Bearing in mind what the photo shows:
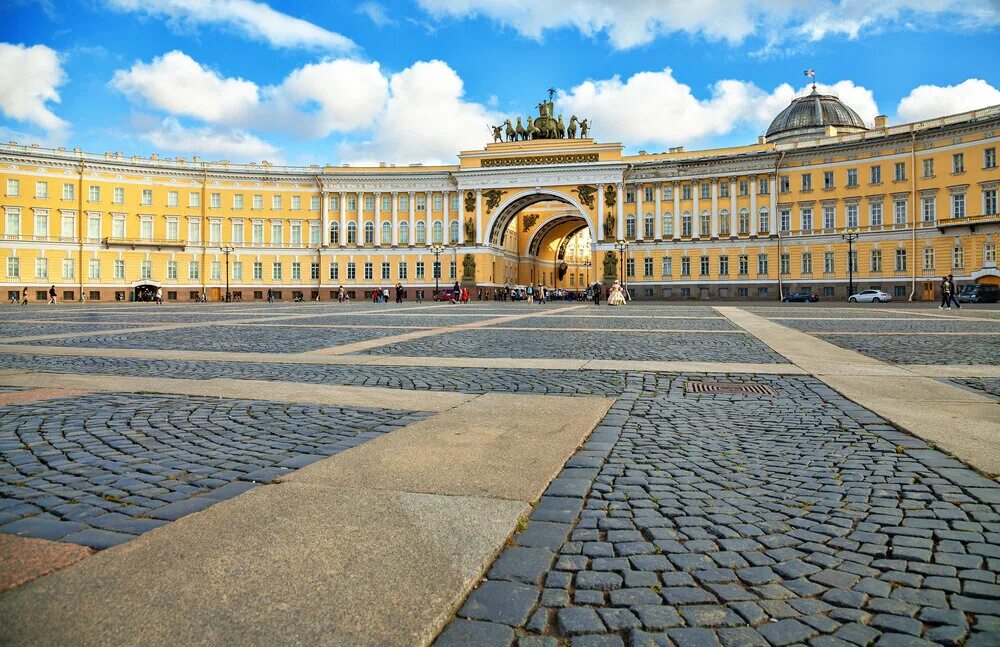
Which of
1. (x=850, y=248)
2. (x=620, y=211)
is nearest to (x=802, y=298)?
(x=850, y=248)

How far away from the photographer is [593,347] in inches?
515

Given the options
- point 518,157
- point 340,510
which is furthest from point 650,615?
point 518,157

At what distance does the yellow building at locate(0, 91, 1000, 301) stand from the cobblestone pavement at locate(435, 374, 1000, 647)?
191 ft

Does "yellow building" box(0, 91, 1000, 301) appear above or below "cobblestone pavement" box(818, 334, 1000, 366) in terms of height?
above

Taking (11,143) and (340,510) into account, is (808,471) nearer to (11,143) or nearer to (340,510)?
(340,510)

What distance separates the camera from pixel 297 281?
72312 millimetres

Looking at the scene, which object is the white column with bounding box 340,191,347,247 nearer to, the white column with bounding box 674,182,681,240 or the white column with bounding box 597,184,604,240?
the white column with bounding box 597,184,604,240

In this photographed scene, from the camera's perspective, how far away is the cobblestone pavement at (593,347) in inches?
449

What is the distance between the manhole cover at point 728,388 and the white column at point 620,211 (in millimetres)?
60022

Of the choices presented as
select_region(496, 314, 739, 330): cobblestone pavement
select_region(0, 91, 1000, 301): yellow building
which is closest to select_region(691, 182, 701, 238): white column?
select_region(0, 91, 1000, 301): yellow building

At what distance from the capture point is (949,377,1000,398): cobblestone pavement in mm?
7414

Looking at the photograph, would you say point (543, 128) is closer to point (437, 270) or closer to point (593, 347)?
point (437, 270)

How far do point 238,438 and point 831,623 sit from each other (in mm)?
4400

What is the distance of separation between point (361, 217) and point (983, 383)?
69.8 m
